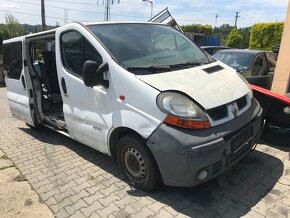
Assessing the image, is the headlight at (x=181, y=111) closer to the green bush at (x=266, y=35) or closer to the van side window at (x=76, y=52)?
the van side window at (x=76, y=52)

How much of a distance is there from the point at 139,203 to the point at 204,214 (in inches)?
28.1

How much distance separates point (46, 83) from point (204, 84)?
140 inches

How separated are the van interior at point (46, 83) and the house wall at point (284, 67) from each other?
504cm

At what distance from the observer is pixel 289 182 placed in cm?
370

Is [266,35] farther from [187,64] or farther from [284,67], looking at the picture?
[187,64]

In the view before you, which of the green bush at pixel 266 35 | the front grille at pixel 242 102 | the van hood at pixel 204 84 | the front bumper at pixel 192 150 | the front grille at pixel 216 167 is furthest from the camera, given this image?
the green bush at pixel 266 35

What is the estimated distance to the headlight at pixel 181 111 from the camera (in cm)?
298

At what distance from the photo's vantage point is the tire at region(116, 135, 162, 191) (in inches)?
128

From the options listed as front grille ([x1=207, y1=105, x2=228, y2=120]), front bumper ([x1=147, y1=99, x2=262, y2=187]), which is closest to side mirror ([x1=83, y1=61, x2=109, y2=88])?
front bumper ([x1=147, y1=99, x2=262, y2=187])

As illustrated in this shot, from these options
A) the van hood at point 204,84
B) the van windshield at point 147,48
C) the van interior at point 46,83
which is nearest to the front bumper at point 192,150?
the van hood at point 204,84

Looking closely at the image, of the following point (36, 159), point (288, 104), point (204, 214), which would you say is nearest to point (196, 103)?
point (204, 214)

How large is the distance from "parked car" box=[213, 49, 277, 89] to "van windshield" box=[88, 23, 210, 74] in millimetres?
3509

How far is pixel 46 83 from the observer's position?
5820 millimetres

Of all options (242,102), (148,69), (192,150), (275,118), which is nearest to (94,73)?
(148,69)
